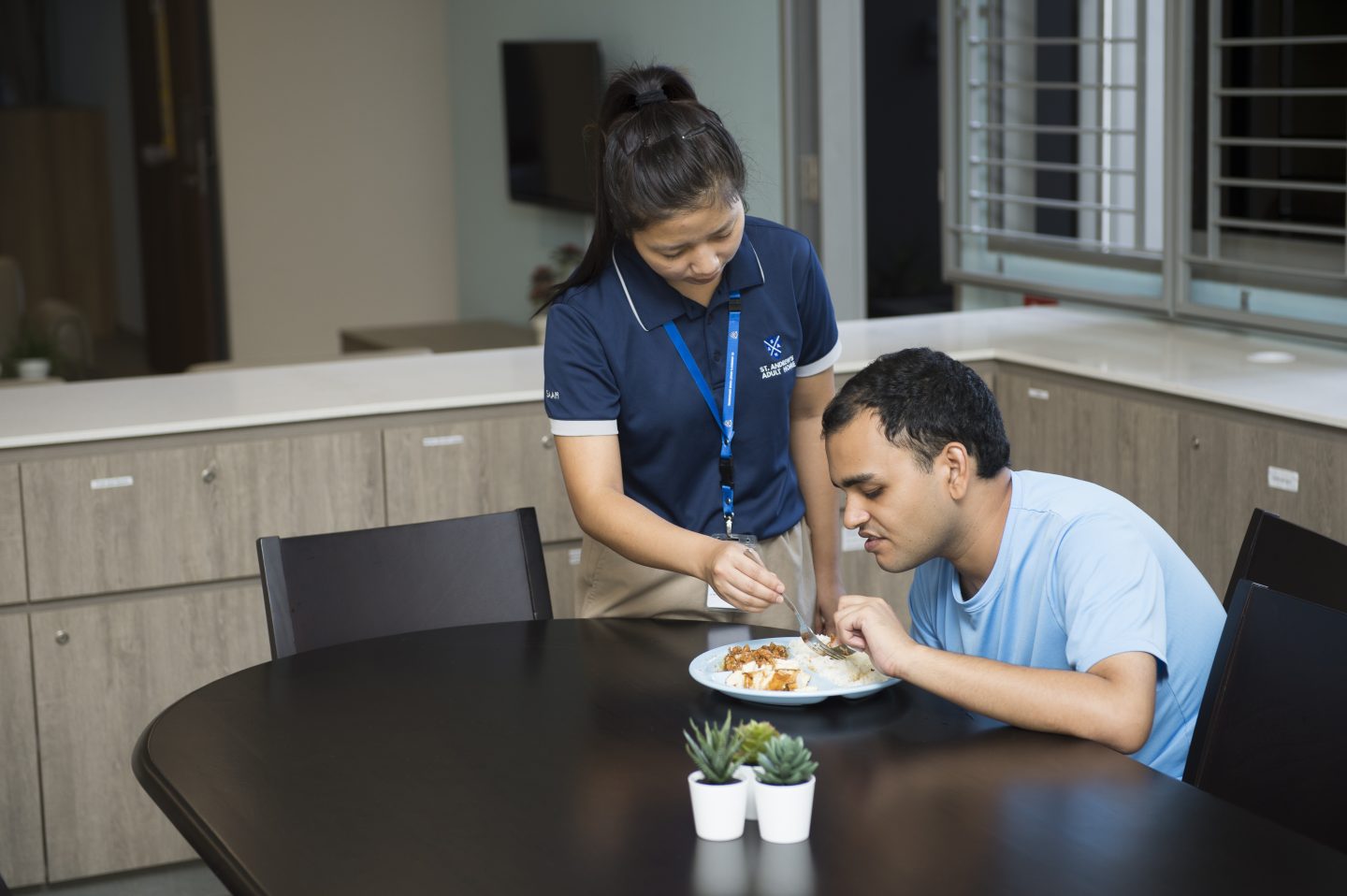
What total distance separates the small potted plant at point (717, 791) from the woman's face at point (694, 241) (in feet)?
2.69

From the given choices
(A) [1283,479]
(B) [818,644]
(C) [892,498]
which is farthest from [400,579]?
(A) [1283,479]

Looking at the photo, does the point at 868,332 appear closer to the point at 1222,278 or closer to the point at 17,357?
the point at 1222,278

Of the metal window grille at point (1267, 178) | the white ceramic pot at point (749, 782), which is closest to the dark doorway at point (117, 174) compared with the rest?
the metal window grille at point (1267, 178)

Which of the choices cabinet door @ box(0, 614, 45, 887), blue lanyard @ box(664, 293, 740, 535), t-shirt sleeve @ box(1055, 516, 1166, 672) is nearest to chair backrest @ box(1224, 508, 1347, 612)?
t-shirt sleeve @ box(1055, 516, 1166, 672)

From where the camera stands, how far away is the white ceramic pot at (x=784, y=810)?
5.04 ft

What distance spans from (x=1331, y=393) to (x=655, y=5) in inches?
161

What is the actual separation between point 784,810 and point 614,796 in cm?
23

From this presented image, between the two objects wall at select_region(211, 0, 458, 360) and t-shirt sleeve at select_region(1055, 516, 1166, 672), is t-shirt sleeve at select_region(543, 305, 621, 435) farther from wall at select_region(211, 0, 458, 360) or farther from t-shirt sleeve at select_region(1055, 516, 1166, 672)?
wall at select_region(211, 0, 458, 360)

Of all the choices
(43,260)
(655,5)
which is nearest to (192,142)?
(43,260)

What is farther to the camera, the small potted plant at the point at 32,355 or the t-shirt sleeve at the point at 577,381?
the small potted plant at the point at 32,355

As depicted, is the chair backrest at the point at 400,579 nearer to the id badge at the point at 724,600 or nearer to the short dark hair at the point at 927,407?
the id badge at the point at 724,600

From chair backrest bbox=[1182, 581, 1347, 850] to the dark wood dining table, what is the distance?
154 millimetres

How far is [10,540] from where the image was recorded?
10.5 ft

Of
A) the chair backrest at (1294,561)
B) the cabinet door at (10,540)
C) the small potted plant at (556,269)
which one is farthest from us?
the small potted plant at (556,269)
